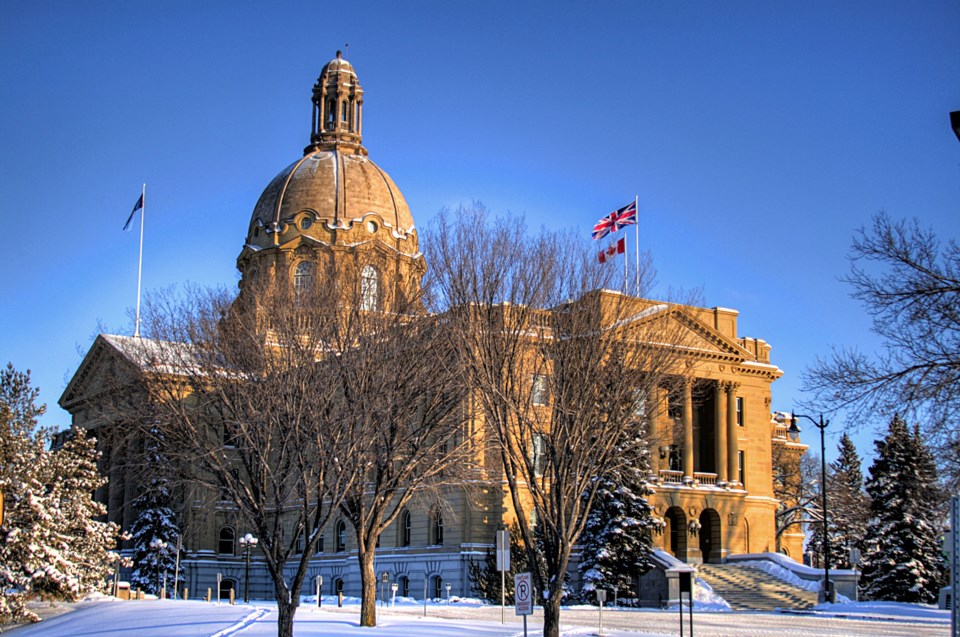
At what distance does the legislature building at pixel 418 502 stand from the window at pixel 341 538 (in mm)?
56

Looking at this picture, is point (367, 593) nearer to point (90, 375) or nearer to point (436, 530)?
point (436, 530)

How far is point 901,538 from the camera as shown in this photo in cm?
6094

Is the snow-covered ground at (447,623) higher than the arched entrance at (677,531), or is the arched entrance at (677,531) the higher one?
the arched entrance at (677,531)

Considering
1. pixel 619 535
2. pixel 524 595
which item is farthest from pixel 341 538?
pixel 524 595

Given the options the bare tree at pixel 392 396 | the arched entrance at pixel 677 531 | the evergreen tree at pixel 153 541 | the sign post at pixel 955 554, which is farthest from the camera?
the arched entrance at pixel 677 531

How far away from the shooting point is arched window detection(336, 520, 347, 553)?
7138cm

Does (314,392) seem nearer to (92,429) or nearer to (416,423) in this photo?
(416,423)

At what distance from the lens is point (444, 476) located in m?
39.5

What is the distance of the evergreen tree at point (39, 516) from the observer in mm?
38844

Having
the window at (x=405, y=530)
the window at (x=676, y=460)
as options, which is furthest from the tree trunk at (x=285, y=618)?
the window at (x=676, y=460)

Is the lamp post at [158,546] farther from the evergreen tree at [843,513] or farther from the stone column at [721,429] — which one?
the evergreen tree at [843,513]

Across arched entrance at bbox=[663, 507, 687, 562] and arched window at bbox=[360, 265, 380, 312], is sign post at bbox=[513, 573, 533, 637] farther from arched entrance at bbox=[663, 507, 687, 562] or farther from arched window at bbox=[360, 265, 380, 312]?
arched entrance at bbox=[663, 507, 687, 562]

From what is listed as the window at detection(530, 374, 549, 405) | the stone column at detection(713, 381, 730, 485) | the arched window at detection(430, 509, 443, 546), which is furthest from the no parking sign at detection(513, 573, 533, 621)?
the stone column at detection(713, 381, 730, 485)

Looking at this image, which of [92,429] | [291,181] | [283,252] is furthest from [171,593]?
[291,181]
